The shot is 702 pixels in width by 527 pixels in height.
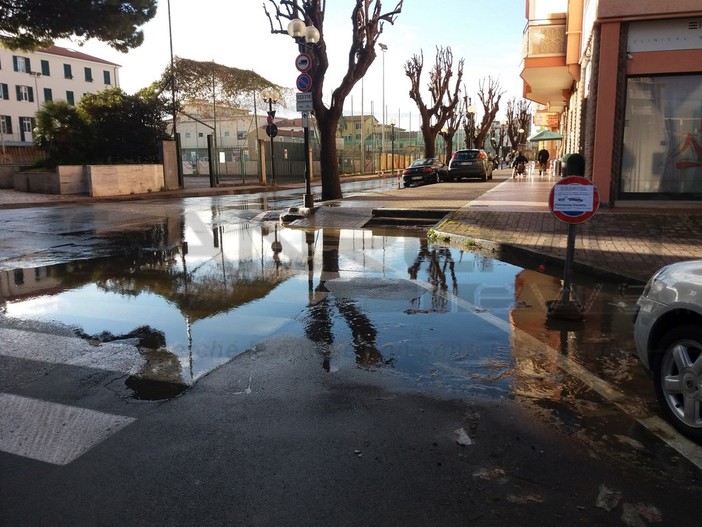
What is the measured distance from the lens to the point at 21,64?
210 feet

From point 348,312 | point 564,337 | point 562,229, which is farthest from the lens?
point 562,229

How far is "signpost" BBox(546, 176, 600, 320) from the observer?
5996 millimetres

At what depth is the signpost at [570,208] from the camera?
600 centimetres

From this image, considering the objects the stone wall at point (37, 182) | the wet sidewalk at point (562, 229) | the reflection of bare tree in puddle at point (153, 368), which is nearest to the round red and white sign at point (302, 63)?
the wet sidewalk at point (562, 229)

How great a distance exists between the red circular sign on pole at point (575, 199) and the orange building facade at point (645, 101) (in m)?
8.38

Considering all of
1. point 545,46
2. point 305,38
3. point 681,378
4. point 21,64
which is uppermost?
point 21,64

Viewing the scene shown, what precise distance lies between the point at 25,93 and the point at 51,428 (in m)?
73.4

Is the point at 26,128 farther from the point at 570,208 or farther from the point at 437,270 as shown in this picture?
the point at 570,208

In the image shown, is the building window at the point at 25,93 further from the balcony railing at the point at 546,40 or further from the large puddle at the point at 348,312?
the large puddle at the point at 348,312

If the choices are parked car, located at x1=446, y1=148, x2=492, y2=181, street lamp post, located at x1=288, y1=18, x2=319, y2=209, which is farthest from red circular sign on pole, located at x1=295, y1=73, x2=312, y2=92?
parked car, located at x1=446, y1=148, x2=492, y2=181

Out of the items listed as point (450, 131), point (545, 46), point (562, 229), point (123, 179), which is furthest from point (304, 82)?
point (450, 131)

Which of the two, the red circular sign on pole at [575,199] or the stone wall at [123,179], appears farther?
the stone wall at [123,179]

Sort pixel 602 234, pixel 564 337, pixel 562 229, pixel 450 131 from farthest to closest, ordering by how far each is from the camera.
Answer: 1. pixel 450 131
2. pixel 562 229
3. pixel 602 234
4. pixel 564 337

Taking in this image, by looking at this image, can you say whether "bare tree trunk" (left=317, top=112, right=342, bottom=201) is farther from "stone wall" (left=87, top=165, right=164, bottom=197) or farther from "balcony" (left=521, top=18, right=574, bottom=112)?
"stone wall" (left=87, top=165, right=164, bottom=197)
